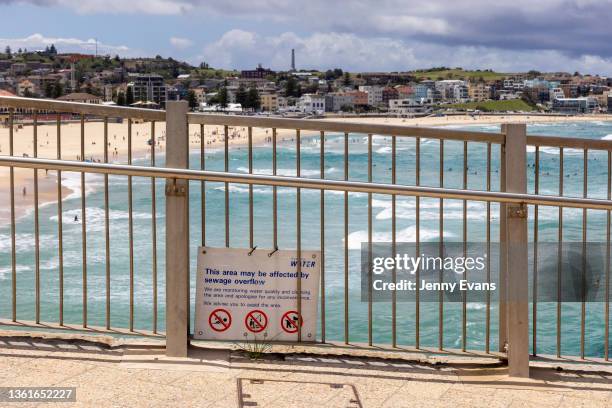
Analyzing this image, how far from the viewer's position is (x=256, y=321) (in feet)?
15.7

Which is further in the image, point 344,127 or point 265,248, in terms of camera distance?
point 265,248

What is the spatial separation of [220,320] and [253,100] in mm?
174462

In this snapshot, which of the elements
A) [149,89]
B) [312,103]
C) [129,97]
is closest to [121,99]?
[129,97]

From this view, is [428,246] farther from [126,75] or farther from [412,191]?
[126,75]

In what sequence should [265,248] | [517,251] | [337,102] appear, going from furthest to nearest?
[337,102], [265,248], [517,251]

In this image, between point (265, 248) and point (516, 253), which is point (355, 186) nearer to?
point (516, 253)

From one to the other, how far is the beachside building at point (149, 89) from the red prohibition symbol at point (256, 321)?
160 meters

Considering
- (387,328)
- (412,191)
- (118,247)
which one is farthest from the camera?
(118,247)

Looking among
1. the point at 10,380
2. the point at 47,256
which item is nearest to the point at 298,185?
the point at 10,380

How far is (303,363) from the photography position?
15.3 ft

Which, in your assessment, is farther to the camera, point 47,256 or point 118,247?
point 118,247

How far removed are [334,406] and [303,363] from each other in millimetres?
642

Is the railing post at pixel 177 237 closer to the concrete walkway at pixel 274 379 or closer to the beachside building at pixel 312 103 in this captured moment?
the concrete walkway at pixel 274 379

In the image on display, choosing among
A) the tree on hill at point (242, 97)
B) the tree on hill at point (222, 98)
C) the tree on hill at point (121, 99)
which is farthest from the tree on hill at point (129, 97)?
the tree on hill at point (242, 97)
